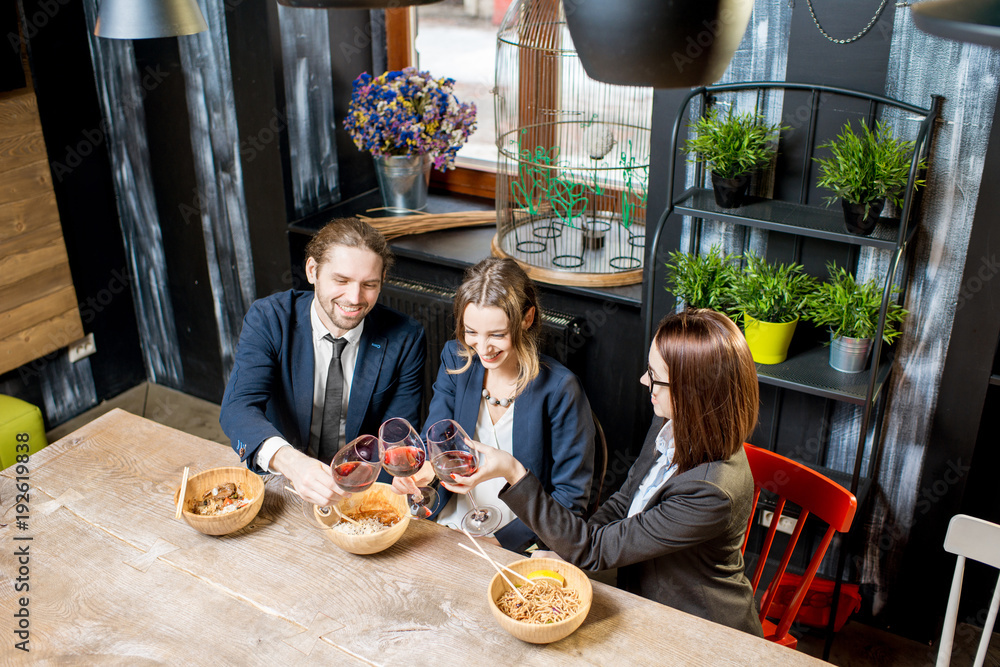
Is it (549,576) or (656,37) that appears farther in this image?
(549,576)

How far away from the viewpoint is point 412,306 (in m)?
3.03

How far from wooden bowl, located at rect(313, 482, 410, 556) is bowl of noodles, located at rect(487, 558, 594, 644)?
9.3 inches

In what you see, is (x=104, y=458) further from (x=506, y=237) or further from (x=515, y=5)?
(x=515, y=5)

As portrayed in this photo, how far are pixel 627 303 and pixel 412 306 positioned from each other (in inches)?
31.9

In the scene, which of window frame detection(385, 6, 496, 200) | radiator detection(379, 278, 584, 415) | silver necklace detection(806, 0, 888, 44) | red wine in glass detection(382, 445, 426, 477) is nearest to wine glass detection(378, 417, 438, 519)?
red wine in glass detection(382, 445, 426, 477)

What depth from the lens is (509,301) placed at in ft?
6.53

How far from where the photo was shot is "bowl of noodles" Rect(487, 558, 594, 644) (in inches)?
57.4

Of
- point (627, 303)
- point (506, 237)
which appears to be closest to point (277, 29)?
point (506, 237)

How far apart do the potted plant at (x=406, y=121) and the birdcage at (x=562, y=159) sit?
8.5 inches

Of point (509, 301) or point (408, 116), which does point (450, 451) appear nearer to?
point (509, 301)

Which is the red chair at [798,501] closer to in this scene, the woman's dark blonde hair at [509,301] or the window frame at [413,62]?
the woman's dark blonde hair at [509,301]

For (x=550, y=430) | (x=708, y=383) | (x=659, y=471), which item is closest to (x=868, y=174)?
(x=708, y=383)

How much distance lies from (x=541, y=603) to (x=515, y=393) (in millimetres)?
651

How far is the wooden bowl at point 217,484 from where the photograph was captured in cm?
171
